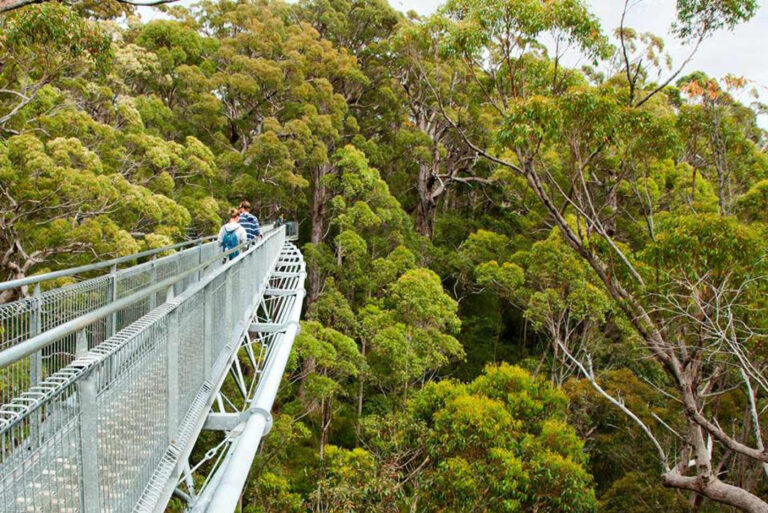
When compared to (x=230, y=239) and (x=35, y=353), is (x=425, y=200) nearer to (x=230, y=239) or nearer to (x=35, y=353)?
(x=230, y=239)

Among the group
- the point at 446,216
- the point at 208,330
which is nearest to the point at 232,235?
the point at 208,330

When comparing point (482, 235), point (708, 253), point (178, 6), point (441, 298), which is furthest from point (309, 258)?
point (708, 253)

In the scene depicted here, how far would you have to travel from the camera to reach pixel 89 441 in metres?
1.61

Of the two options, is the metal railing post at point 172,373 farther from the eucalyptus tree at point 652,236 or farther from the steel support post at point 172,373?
the eucalyptus tree at point 652,236

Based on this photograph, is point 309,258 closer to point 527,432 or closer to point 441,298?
point 441,298

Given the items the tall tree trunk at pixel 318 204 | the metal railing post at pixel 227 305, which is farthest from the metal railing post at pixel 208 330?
the tall tree trunk at pixel 318 204

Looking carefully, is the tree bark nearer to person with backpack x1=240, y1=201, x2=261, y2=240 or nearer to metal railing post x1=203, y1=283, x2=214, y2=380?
metal railing post x1=203, y1=283, x2=214, y2=380

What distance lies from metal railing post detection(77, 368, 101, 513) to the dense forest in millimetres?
6025

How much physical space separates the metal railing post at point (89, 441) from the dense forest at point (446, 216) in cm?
602

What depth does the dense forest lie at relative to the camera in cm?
834

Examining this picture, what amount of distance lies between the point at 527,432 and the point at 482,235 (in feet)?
34.6

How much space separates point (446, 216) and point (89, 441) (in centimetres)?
2420

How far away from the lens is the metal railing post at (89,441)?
1.56 m

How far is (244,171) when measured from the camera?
17.3 meters
